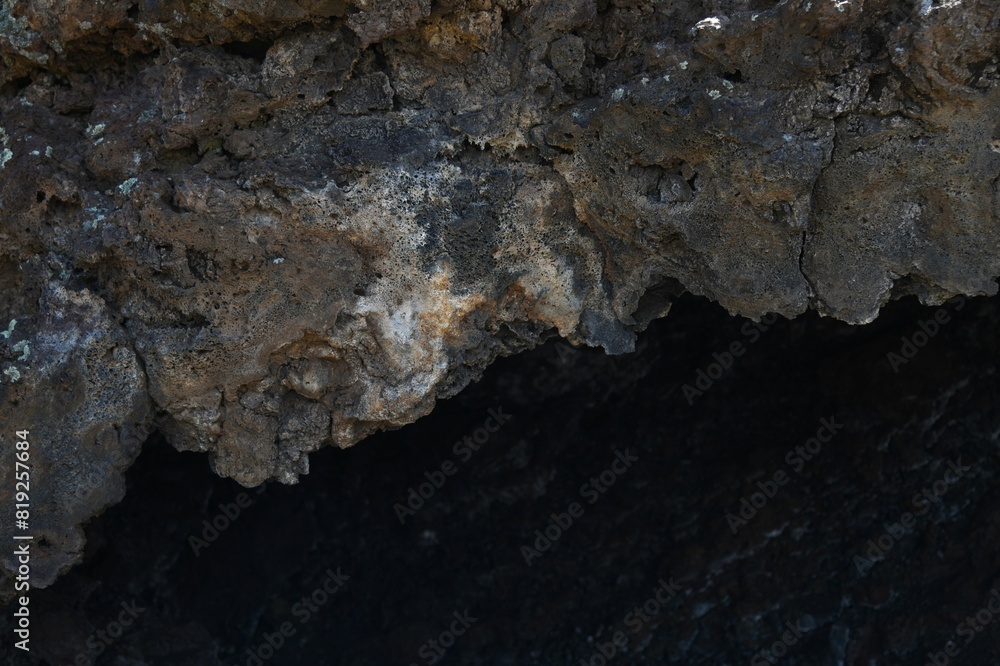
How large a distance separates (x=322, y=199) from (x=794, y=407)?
71.7 inches

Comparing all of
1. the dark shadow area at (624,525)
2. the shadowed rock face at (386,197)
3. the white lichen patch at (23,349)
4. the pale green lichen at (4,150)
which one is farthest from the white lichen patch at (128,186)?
the dark shadow area at (624,525)

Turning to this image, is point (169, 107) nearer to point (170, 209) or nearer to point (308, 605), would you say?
point (170, 209)

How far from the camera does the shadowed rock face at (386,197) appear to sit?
69.9 inches

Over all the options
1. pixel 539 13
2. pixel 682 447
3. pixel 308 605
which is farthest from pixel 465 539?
pixel 539 13

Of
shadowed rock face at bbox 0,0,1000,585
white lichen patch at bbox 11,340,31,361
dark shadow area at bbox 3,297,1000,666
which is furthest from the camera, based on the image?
dark shadow area at bbox 3,297,1000,666

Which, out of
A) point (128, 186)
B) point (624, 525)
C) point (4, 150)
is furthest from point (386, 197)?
point (624, 525)

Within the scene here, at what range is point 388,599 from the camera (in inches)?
126

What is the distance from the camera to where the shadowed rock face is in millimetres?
1775

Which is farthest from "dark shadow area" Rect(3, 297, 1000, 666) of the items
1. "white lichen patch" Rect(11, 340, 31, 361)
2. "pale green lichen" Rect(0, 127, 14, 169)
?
"pale green lichen" Rect(0, 127, 14, 169)

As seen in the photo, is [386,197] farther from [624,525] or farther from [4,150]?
[624,525]

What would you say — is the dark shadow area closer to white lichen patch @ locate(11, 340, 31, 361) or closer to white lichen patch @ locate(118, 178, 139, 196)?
white lichen patch @ locate(11, 340, 31, 361)

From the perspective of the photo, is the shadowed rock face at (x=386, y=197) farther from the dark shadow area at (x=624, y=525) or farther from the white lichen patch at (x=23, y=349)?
the dark shadow area at (x=624, y=525)

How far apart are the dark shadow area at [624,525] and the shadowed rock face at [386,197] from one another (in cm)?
107

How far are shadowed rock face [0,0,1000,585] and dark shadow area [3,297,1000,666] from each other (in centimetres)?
107
